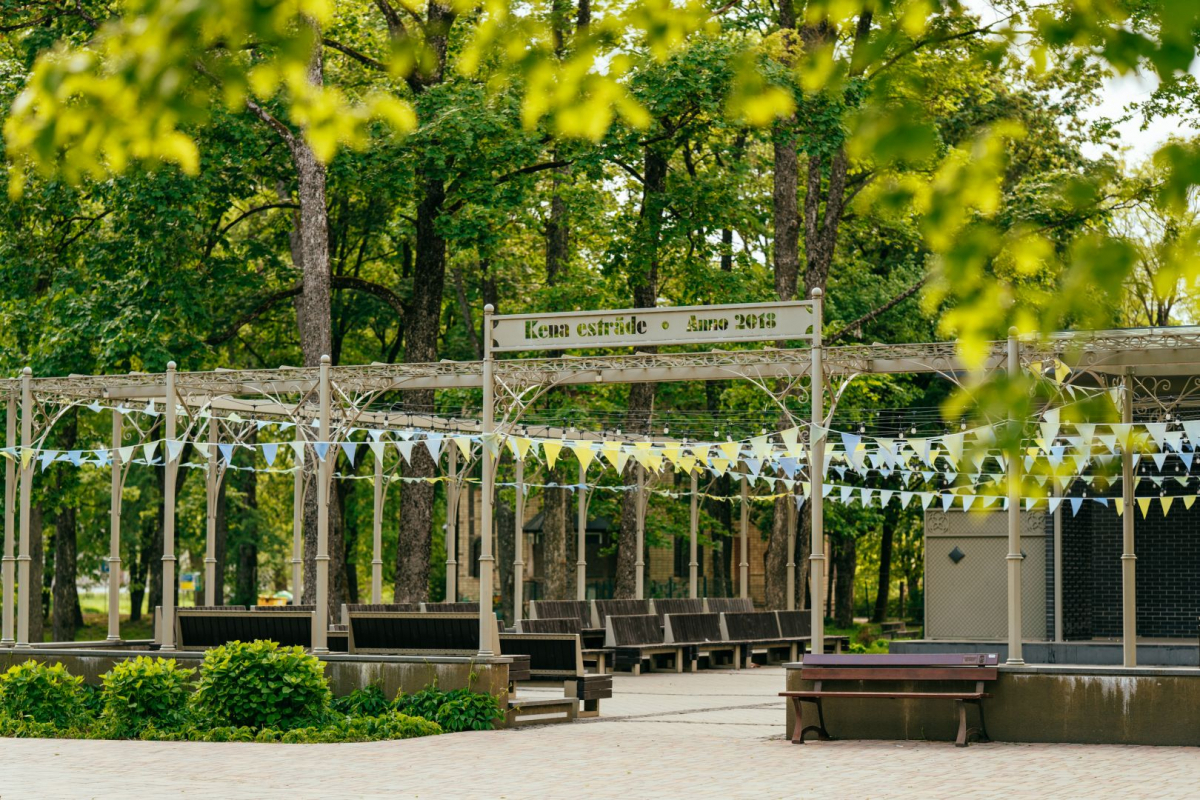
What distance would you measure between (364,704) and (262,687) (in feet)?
4.60

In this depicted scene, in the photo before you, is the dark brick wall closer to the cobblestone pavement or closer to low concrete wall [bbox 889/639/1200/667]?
low concrete wall [bbox 889/639/1200/667]

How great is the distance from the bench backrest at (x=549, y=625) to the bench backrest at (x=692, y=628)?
2.51 meters

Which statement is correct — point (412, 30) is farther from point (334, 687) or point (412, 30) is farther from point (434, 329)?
point (334, 687)

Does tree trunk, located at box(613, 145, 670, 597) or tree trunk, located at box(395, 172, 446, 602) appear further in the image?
tree trunk, located at box(613, 145, 670, 597)

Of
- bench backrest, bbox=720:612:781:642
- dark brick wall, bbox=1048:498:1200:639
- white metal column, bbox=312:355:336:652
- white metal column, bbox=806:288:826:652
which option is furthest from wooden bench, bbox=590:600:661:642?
white metal column, bbox=806:288:826:652

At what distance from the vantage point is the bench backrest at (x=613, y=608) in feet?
86.7

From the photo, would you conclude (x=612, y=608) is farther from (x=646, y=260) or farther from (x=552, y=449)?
(x=552, y=449)

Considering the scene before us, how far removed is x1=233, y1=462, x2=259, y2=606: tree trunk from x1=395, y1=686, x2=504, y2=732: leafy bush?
26.4 m

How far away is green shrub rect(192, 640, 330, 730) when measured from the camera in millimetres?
15445

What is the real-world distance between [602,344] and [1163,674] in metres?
5.92

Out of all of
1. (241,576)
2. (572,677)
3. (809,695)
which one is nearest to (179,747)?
(572,677)

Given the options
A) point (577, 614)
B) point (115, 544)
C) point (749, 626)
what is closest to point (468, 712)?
point (115, 544)

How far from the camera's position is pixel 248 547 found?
44062mm

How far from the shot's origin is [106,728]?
15930mm
